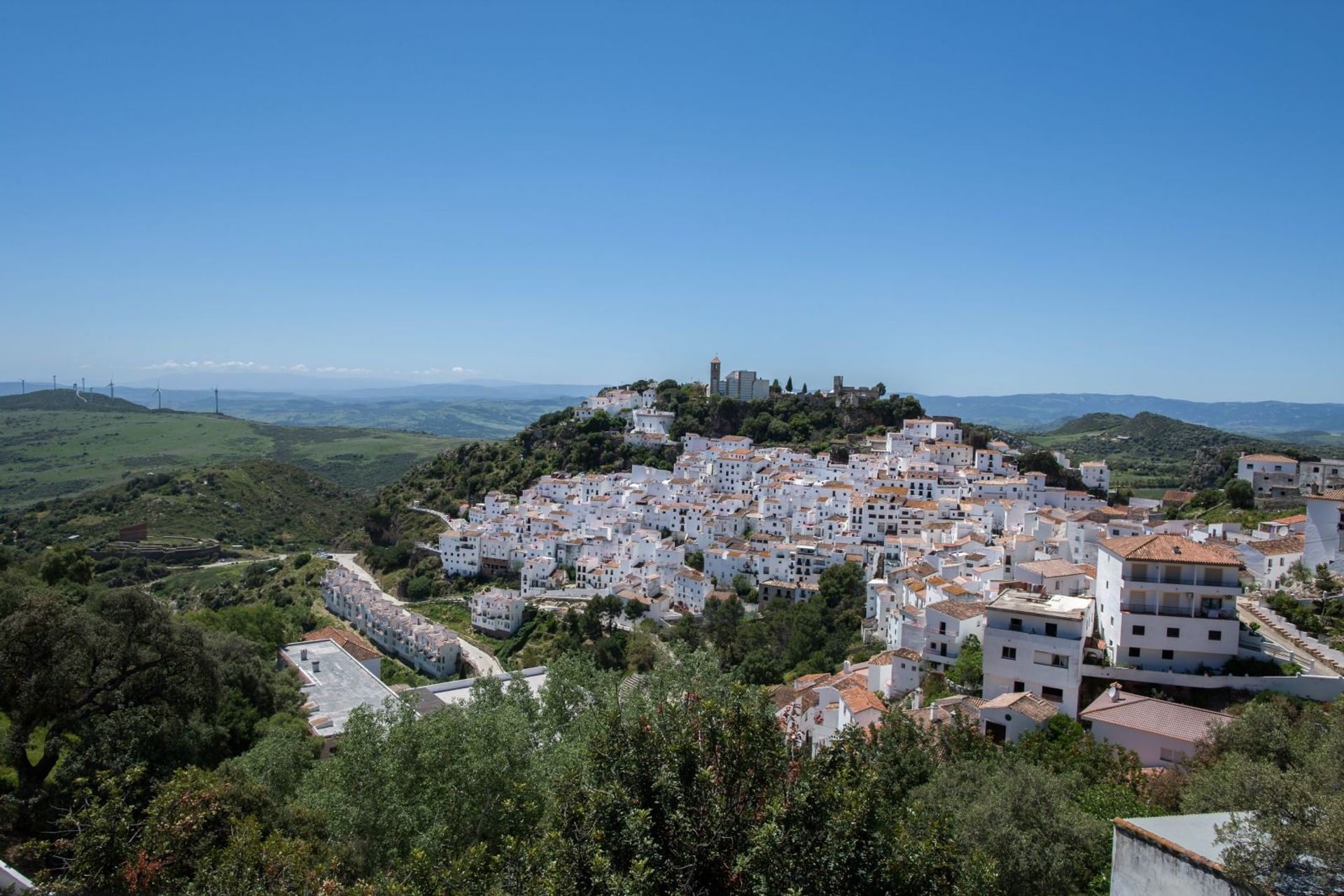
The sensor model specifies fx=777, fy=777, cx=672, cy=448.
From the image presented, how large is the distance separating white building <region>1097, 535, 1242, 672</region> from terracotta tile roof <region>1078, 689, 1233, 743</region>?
1.51 meters

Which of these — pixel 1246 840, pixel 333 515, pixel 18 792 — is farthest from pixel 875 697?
pixel 333 515

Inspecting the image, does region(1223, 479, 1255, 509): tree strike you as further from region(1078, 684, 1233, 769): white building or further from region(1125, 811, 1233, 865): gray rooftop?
region(1125, 811, 1233, 865): gray rooftop

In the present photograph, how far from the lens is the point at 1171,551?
1633cm

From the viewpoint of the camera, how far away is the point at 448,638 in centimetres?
4034

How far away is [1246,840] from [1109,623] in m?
11.7

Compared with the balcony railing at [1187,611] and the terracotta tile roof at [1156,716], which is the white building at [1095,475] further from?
→ the terracotta tile roof at [1156,716]

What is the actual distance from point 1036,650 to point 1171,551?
3542 mm

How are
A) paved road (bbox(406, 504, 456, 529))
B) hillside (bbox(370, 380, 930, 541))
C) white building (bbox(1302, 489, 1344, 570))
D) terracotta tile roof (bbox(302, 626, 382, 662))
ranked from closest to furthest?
1. white building (bbox(1302, 489, 1344, 570))
2. terracotta tile roof (bbox(302, 626, 382, 662))
3. paved road (bbox(406, 504, 456, 529))
4. hillside (bbox(370, 380, 930, 541))

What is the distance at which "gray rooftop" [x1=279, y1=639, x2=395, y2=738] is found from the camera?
22391 millimetres

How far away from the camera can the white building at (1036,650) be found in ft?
52.1

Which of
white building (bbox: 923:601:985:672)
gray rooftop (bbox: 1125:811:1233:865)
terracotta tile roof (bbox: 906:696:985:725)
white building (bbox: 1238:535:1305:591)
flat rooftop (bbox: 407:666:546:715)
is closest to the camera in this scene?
gray rooftop (bbox: 1125:811:1233:865)

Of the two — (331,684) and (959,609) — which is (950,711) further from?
(331,684)

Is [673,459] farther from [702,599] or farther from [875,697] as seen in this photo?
[875,697]

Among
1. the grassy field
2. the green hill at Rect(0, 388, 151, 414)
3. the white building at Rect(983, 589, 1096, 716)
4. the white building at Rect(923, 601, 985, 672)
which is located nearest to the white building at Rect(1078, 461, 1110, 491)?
the white building at Rect(923, 601, 985, 672)
